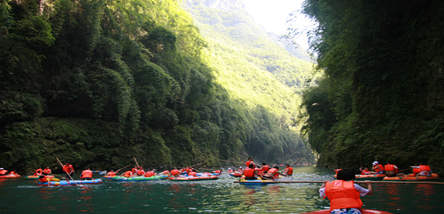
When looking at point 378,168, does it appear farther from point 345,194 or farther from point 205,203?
point 345,194

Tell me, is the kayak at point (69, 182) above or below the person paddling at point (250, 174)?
Result: below

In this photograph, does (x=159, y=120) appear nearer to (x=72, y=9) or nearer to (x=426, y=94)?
(x=72, y=9)

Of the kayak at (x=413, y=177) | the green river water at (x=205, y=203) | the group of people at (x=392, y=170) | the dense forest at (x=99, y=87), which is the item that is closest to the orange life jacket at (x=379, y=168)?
the group of people at (x=392, y=170)

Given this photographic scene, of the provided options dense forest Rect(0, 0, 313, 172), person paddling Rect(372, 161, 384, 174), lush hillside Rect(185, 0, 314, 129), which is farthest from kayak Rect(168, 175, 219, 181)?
lush hillside Rect(185, 0, 314, 129)

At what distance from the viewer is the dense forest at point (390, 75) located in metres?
16.0

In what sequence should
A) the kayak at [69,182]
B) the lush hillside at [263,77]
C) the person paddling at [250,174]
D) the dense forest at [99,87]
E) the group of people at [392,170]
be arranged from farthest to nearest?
the lush hillside at [263,77] → the dense forest at [99,87] → the person paddling at [250,174] → the kayak at [69,182] → the group of people at [392,170]

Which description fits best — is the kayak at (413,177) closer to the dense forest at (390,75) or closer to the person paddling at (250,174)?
the dense forest at (390,75)

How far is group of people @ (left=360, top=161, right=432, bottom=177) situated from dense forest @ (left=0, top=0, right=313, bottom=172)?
16159mm

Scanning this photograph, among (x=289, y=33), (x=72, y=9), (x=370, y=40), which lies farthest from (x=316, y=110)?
(x=72, y=9)

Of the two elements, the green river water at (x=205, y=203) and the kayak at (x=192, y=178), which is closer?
the green river water at (x=205, y=203)

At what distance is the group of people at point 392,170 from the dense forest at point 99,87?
636 inches

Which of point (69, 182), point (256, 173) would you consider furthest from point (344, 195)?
point (69, 182)

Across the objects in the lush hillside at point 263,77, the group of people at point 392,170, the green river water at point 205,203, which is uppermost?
the lush hillside at point 263,77

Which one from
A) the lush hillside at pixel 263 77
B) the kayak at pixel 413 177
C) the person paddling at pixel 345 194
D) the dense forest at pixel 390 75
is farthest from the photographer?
the lush hillside at pixel 263 77
